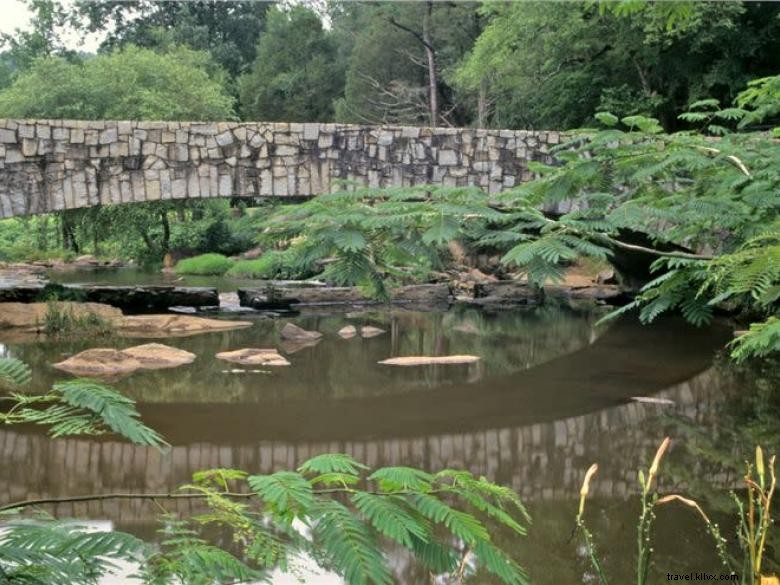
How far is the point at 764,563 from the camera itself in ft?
14.2

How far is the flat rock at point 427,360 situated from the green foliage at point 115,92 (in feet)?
50.6

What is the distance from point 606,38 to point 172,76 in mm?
12187

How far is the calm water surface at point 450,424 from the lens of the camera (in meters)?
5.20

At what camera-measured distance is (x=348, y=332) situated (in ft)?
43.9

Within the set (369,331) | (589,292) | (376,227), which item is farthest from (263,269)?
(376,227)

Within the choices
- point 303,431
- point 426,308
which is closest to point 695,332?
point 426,308

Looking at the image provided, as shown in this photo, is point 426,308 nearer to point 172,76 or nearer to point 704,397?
point 704,397

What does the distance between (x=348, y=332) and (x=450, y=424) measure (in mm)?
5603

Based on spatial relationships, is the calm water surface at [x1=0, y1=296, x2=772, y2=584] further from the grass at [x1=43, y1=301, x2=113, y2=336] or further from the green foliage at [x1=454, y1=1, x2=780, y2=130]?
the green foliage at [x1=454, y1=1, x2=780, y2=130]

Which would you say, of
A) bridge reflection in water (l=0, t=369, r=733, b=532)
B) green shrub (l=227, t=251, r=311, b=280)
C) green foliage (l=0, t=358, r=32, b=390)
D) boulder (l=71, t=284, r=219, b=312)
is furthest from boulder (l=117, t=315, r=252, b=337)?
green foliage (l=0, t=358, r=32, b=390)

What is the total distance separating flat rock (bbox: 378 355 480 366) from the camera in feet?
35.4

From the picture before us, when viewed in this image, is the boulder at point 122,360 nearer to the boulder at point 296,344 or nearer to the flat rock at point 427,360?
the boulder at point 296,344

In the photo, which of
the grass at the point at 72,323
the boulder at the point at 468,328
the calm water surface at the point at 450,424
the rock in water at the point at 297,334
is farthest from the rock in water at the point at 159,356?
the boulder at the point at 468,328

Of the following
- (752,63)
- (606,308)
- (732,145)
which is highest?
(752,63)
